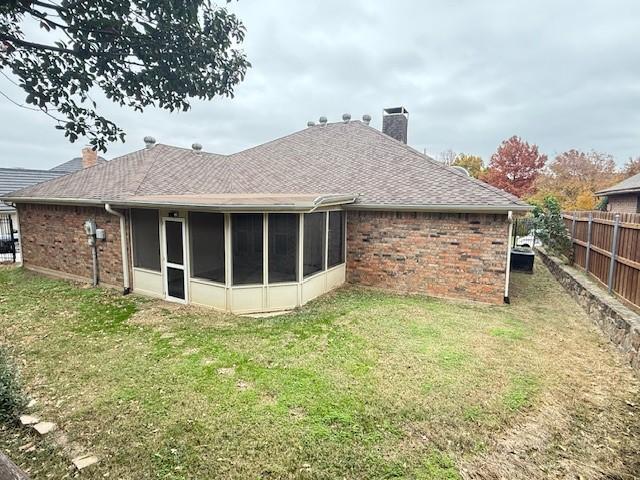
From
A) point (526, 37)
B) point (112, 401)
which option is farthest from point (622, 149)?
point (112, 401)

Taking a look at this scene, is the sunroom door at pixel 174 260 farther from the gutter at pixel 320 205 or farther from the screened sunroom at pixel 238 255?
the gutter at pixel 320 205

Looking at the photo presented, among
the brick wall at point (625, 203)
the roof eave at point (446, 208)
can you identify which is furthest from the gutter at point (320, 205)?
the brick wall at point (625, 203)

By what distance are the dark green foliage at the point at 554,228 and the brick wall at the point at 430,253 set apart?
4536 millimetres

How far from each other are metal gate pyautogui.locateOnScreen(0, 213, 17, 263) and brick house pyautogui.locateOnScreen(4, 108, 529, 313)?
285 cm

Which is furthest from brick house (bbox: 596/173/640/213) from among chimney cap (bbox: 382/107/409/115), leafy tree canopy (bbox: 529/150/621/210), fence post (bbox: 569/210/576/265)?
leafy tree canopy (bbox: 529/150/621/210)

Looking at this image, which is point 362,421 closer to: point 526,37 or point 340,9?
point 340,9

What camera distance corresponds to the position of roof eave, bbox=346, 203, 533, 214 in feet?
24.9

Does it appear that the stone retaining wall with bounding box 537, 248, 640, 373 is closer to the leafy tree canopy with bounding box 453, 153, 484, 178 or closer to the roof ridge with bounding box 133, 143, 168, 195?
the roof ridge with bounding box 133, 143, 168, 195

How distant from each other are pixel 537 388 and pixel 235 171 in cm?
1108

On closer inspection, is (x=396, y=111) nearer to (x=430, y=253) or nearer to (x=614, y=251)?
(x=430, y=253)

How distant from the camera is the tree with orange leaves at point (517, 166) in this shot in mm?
33344

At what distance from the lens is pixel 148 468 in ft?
9.78

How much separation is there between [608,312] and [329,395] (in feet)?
18.4

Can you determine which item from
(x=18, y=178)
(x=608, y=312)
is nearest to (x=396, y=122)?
(x=608, y=312)
